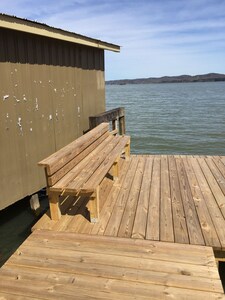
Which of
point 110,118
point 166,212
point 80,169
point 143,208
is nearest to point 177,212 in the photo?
point 166,212

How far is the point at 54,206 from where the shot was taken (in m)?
4.32

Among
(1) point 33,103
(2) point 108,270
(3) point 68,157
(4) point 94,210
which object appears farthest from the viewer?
(1) point 33,103

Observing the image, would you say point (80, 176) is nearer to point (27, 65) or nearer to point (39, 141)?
point (39, 141)

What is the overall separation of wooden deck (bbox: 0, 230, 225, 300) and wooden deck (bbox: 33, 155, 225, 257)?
28 centimetres

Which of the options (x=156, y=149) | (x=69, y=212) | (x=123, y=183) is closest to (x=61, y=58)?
(x=123, y=183)

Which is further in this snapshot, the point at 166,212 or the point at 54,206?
the point at 166,212

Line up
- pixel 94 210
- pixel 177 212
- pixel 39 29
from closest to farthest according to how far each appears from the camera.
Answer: pixel 94 210
pixel 177 212
pixel 39 29

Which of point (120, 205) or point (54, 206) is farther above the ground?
point (54, 206)

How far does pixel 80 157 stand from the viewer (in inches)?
207

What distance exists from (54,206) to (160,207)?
1.66m

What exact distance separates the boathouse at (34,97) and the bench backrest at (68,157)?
974 millimetres

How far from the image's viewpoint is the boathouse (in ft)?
16.4

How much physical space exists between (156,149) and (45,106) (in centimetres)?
1136

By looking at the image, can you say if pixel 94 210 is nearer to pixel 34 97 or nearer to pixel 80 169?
pixel 80 169
